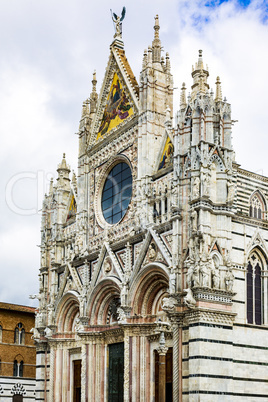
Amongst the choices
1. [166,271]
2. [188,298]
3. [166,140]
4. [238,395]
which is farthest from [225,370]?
[166,140]

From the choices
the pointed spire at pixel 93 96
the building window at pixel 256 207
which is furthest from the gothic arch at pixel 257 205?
the pointed spire at pixel 93 96

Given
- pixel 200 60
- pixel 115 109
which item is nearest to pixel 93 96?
pixel 115 109

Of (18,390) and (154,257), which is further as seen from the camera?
(18,390)

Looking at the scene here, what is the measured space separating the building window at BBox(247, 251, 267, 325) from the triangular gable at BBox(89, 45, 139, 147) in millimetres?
9685

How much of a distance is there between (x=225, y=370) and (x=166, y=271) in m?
4.45

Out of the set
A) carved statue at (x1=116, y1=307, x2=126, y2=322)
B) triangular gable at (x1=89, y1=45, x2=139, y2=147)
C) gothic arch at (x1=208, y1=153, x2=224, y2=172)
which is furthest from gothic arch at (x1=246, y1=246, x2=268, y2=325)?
triangular gable at (x1=89, y1=45, x2=139, y2=147)

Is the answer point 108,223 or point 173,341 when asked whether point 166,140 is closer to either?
point 108,223

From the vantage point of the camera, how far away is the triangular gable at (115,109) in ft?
101

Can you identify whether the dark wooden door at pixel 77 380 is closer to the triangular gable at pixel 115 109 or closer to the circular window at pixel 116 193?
the circular window at pixel 116 193

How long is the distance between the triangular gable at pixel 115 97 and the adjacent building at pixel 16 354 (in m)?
15.0

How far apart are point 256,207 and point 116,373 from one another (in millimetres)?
9745

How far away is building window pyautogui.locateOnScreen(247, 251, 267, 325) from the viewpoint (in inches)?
927

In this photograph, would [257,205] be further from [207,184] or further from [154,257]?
[154,257]

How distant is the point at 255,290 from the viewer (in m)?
24.1
